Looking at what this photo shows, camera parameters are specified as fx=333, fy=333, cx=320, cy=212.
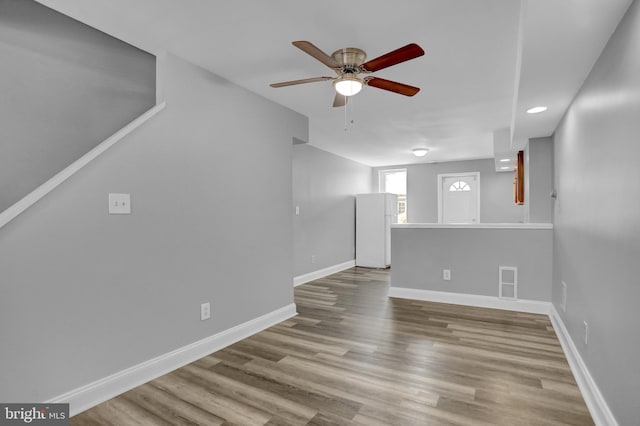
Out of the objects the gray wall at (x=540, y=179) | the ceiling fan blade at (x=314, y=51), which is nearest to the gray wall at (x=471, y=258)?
the gray wall at (x=540, y=179)

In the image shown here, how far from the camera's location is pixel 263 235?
3346 millimetres

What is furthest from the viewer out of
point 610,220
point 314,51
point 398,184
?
point 398,184

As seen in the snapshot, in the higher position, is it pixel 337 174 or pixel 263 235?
pixel 337 174

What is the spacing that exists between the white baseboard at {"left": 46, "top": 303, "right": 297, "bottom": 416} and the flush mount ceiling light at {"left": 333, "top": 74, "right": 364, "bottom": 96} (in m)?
2.20

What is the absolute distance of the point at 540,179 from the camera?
3.90 m

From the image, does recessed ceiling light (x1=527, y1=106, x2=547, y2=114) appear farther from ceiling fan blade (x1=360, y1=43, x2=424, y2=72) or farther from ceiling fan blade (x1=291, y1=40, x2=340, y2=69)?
ceiling fan blade (x1=291, y1=40, x2=340, y2=69)

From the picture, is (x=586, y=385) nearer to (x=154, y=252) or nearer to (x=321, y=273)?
(x=154, y=252)

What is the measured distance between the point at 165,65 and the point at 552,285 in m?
4.28

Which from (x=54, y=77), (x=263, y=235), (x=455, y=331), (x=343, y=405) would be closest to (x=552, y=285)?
(x=455, y=331)

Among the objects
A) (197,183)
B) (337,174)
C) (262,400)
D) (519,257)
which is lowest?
(262,400)

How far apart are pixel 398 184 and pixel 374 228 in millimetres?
1785

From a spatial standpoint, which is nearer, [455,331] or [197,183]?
[197,183]

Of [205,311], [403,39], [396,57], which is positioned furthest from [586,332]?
[205,311]

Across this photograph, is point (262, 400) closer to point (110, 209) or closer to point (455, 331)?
point (110, 209)
